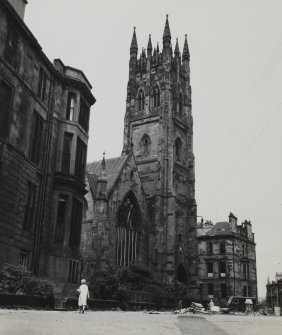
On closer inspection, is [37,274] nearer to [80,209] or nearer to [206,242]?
[80,209]

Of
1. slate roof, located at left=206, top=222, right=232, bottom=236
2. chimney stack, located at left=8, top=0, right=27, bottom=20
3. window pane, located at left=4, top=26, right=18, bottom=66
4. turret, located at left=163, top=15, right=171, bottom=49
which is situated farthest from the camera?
slate roof, located at left=206, top=222, right=232, bottom=236

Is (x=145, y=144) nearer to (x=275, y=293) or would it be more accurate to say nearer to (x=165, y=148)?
(x=165, y=148)

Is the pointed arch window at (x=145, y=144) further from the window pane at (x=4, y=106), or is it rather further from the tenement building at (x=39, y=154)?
the window pane at (x=4, y=106)

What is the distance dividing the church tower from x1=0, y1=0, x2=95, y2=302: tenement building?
25.0 m

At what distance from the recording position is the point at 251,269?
76.4 m

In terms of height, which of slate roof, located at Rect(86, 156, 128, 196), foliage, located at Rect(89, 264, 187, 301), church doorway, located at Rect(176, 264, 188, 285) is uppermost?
slate roof, located at Rect(86, 156, 128, 196)

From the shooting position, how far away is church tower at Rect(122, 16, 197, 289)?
5222cm

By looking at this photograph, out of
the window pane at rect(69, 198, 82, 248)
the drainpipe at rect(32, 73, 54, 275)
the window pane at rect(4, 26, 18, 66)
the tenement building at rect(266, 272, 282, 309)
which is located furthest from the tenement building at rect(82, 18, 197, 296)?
the tenement building at rect(266, 272, 282, 309)

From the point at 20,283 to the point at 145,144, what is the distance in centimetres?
4019

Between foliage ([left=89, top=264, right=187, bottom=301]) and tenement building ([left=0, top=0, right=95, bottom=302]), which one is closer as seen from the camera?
tenement building ([left=0, top=0, right=95, bottom=302])

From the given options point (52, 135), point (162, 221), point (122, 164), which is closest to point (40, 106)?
point (52, 135)

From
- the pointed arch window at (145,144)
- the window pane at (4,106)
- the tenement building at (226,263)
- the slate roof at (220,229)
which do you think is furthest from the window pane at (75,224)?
the slate roof at (220,229)

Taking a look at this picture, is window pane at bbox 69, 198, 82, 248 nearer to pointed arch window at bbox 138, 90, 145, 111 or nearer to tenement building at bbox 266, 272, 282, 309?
pointed arch window at bbox 138, 90, 145, 111

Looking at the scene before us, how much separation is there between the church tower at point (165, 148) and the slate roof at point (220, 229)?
19474 millimetres
